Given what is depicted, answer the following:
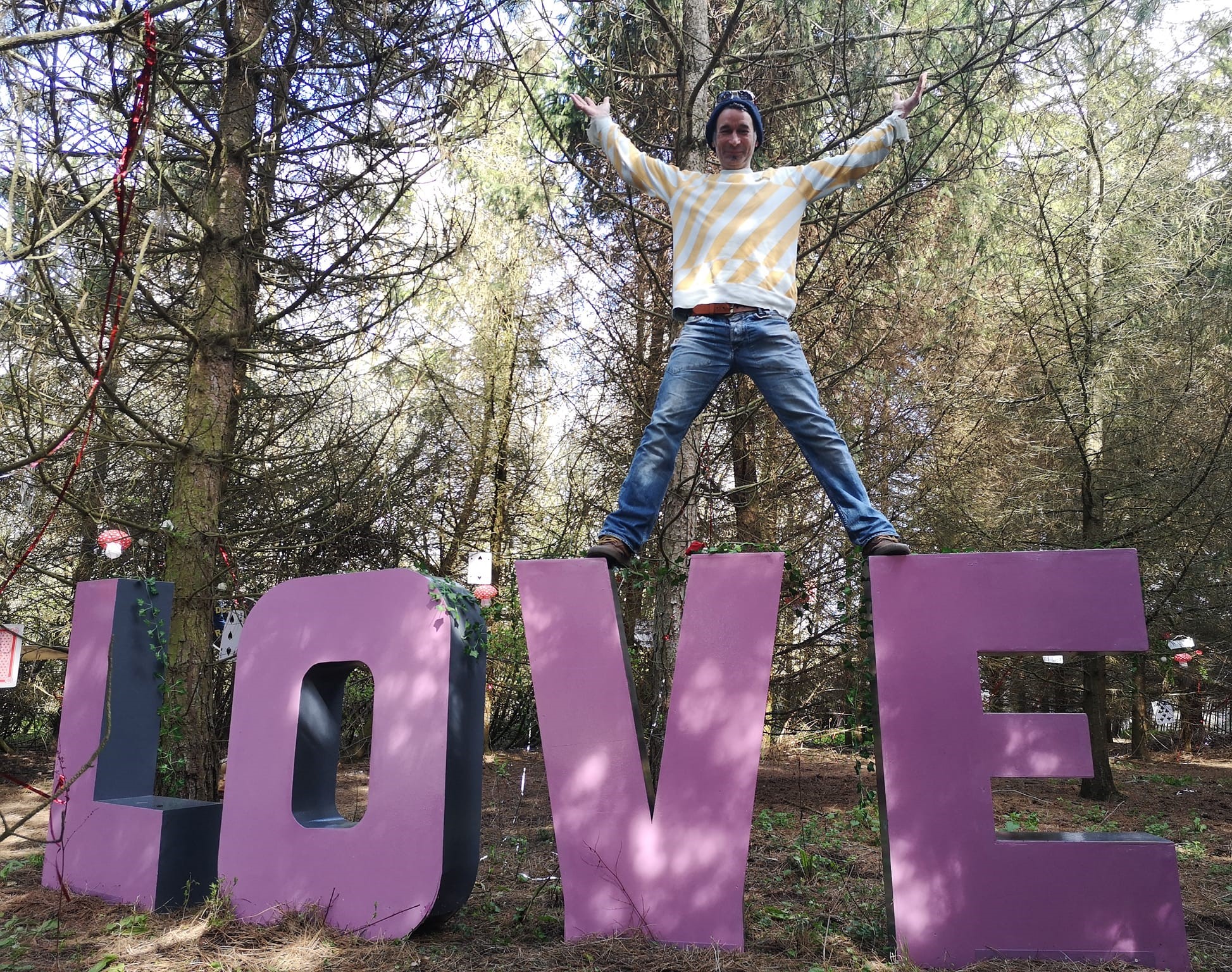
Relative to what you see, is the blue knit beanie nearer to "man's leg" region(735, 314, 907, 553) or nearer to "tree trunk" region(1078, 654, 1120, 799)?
"man's leg" region(735, 314, 907, 553)

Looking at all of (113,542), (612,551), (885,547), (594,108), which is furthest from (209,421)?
(885,547)

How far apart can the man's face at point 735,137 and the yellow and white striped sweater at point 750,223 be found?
2.4 inches

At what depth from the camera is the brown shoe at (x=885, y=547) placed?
3.38 meters

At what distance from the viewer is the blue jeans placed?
359 cm

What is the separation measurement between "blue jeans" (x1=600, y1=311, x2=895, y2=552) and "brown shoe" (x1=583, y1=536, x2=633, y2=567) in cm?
2

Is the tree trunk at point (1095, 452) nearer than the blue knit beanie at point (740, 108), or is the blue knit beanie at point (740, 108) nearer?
the blue knit beanie at point (740, 108)

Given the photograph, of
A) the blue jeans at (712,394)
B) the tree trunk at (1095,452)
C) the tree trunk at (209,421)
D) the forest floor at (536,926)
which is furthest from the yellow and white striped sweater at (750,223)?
the tree trunk at (1095,452)

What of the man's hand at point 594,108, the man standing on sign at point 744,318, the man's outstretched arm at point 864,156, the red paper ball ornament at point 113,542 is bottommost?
the red paper ball ornament at point 113,542

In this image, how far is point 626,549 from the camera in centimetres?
367

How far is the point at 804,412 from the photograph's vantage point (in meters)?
3.61

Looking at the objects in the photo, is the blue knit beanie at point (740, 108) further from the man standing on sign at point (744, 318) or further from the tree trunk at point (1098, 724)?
the tree trunk at point (1098, 724)

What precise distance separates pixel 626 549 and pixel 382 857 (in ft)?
5.48

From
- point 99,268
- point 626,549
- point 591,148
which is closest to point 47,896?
point 626,549

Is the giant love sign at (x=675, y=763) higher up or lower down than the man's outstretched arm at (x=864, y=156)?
lower down
